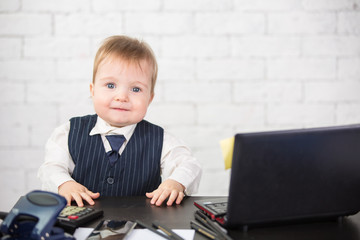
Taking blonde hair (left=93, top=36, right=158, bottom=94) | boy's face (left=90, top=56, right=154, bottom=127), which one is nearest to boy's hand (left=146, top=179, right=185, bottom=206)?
boy's face (left=90, top=56, right=154, bottom=127)

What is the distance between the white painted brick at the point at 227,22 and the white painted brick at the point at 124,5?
0.76 ft

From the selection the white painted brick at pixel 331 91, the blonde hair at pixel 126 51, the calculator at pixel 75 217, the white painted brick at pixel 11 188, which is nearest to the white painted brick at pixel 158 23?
the blonde hair at pixel 126 51

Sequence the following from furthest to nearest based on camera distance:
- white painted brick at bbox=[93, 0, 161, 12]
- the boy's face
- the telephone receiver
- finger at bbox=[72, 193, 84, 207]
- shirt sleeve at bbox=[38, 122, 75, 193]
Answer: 1. white painted brick at bbox=[93, 0, 161, 12]
2. the boy's face
3. shirt sleeve at bbox=[38, 122, 75, 193]
4. finger at bbox=[72, 193, 84, 207]
5. the telephone receiver

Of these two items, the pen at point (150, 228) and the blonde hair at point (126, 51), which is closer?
the pen at point (150, 228)

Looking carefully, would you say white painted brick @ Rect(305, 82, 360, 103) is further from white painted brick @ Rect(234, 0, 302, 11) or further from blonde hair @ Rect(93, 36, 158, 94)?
blonde hair @ Rect(93, 36, 158, 94)

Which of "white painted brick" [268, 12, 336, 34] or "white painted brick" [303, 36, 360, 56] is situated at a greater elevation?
"white painted brick" [268, 12, 336, 34]

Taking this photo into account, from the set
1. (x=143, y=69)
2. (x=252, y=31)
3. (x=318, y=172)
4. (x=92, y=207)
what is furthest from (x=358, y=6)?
(x=92, y=207)

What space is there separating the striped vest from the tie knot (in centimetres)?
2

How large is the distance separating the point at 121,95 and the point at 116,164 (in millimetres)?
227

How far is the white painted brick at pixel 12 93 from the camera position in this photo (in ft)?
6.68

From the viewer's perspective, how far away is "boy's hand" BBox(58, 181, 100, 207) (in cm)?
102

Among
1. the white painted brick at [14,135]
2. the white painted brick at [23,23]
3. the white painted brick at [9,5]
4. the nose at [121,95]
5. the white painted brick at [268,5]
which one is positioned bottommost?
the white painted brick at [14,135]

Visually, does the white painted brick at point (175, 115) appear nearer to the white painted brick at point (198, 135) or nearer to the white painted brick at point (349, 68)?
the white painted brick at point (198, 135)

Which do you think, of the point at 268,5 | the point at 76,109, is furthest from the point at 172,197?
the point at 268,5
